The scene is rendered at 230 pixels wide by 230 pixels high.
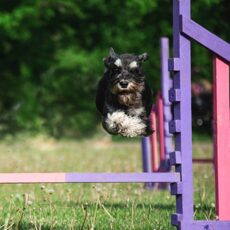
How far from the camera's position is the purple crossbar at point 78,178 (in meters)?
3.62

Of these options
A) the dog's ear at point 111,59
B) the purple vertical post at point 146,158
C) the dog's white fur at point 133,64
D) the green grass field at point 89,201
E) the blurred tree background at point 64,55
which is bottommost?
the green grass field at point 89,201

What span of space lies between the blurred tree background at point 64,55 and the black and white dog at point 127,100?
12.7 m

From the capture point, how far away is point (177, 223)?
3842 mm

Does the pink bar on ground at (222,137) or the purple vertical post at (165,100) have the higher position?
the purple vertical post at (165,100)

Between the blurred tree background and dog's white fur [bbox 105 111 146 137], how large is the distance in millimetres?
12755

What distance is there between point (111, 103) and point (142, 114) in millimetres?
175

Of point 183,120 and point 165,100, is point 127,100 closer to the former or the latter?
point 183,120

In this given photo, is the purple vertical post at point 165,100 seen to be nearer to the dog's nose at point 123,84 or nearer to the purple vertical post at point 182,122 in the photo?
the purple vertical post at point 182,122

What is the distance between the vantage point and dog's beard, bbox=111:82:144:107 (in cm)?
371

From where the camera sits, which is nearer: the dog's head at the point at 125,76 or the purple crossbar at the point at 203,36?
the dog's head at the point at 125,76

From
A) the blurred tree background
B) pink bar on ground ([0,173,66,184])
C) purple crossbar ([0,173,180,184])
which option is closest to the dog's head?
purple crossbar ([0,173,180,184])

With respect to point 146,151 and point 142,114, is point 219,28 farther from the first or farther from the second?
point 142,114

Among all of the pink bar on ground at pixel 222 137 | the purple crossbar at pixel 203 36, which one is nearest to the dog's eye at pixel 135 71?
the purple crossbar at pixel 203 36

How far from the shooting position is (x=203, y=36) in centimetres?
390
